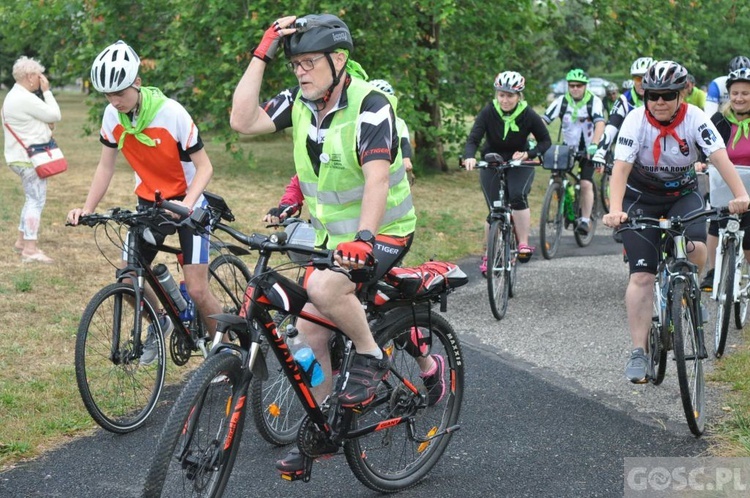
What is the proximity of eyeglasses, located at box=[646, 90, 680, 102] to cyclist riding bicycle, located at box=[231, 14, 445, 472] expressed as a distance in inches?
76.4

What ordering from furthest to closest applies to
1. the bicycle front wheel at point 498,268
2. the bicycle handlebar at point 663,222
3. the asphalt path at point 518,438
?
the bicycle front wheel at point 498,268 → the bicycle handlebar at point 663,222 → the asphalt path at point 518,438

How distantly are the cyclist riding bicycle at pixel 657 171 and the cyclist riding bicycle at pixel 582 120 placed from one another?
6013 mm

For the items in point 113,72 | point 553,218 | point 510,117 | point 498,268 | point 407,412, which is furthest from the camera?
point 553,218

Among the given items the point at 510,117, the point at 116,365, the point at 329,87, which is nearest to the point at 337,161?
the point at 329,87

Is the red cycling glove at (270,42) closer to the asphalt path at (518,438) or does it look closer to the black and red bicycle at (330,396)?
the black and red bicycle at (330,396)

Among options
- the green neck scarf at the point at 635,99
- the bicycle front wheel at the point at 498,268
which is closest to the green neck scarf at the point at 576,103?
the green neck scarf at the point at 635,99

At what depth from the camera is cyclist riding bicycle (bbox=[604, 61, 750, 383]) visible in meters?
5.82

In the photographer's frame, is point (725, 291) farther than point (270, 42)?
Yes

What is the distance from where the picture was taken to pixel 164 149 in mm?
5859

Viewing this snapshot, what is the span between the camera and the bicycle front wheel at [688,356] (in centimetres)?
530

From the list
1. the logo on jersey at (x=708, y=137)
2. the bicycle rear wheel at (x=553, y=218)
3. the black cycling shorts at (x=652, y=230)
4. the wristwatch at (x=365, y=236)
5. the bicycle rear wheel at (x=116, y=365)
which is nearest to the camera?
the wristwatch at (x=365, y=236)

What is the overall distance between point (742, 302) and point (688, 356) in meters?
2.83

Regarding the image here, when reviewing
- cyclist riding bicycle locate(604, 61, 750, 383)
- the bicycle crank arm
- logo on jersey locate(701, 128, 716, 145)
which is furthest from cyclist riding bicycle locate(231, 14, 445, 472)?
logo on jersey locate(701, 128, 716, 145)

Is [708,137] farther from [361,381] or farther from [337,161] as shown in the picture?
[361,381]
